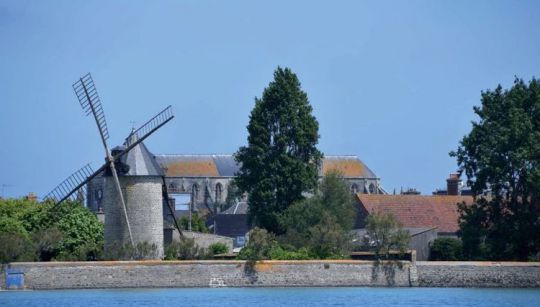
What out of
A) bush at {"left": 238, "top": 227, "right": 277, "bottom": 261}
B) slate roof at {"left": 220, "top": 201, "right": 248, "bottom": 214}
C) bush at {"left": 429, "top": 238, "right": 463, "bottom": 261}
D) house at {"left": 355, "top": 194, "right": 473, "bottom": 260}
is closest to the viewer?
bush at {"left": 238, "top": 227, "right": 277, "bottom": 261}

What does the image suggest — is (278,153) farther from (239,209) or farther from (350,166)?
(350,166)

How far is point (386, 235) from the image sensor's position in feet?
201

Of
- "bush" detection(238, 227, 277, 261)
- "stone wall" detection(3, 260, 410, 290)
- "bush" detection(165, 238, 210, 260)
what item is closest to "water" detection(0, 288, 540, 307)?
"stone wall" detection(3, 260, 410, 290)

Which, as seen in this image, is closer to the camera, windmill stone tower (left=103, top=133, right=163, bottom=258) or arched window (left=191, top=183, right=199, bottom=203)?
windmill stone tower (left=103, top=133, right=163, bottom=258)

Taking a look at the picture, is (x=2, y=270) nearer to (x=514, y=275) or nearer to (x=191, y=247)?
(x=191, y=247)

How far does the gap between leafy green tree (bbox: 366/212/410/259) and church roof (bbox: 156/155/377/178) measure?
72.2m

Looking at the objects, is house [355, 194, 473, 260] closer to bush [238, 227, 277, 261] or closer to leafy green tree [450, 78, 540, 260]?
leafy green tree [450, 78, 540, 260]

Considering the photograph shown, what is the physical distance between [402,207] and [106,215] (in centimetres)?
2143

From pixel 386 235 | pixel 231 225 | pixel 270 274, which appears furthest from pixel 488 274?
pixel 231 225

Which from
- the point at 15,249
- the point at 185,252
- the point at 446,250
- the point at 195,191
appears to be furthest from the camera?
the point at 195,191

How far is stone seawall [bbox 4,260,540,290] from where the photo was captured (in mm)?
58188

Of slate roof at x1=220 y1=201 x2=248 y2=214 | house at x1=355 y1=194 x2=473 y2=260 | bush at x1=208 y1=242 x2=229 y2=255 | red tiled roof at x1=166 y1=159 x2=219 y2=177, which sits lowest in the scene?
bush at x1=208 y1=242 x2=229 y2=255

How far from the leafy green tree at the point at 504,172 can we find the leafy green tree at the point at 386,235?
11.5 feet

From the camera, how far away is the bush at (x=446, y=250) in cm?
6938
